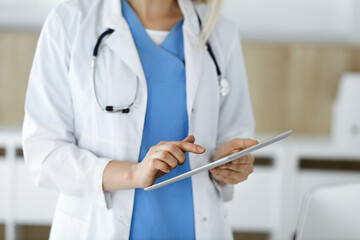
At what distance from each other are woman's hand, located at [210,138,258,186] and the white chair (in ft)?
0.88

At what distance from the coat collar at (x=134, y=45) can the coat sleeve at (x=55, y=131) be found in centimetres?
13

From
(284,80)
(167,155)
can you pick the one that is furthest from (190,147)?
(284,80)

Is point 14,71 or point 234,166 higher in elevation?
point 234,166

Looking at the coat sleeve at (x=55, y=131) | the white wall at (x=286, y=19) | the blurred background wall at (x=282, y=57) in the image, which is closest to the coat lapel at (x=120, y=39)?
the coat sleeve at (x=55, y=131)

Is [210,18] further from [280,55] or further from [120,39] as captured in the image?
[280,55]

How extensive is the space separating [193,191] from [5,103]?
1996 millimetres

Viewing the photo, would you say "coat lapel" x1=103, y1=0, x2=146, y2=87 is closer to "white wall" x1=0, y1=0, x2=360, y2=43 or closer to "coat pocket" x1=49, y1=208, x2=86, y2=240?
"coat pocket" x1=49, y1=208, x2=86, y2=240

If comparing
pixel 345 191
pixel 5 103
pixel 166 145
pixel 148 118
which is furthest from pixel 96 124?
pixel 5 103

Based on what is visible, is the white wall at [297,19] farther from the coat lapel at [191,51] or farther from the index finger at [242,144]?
the index finger at [242,144]

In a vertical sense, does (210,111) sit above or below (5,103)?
above

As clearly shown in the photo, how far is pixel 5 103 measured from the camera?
285 cm

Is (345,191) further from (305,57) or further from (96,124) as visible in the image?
(305,57)

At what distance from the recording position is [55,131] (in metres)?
1.15

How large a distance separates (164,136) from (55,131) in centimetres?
28
